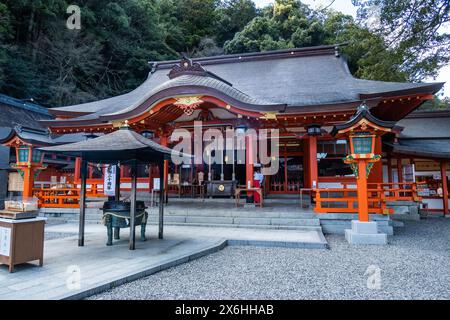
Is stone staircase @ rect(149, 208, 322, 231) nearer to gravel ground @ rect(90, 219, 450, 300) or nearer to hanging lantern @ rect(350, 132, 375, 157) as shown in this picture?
gravel ground @ rect(90, 219, 450, 300)

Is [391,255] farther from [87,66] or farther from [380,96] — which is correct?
[87,66]

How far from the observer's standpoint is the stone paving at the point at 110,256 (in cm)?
308

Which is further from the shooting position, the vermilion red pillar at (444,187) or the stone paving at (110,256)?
the vermilion red pillar at (444,187)

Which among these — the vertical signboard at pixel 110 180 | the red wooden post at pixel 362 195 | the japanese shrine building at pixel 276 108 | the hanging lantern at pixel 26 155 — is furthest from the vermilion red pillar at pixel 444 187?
the hanging lantern at pixel 26 155

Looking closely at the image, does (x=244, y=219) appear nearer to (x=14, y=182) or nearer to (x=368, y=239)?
(x=368, y=239)

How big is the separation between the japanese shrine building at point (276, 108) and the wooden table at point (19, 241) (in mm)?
5613

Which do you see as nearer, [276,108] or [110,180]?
[110,180]

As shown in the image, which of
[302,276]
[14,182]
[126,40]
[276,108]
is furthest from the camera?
[126,40]

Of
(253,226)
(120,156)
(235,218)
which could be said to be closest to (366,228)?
(253,226)

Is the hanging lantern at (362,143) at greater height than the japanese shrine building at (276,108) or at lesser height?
lesser

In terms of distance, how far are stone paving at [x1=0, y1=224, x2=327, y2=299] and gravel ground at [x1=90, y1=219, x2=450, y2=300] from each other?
0.57ft

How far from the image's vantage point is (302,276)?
3.84 m

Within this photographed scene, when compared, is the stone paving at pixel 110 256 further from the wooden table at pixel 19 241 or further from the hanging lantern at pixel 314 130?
the hanging lantern at pixel 314 130

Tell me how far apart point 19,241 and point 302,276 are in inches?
145
